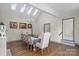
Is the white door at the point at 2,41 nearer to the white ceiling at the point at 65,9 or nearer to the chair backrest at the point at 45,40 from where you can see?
the chair backrest at the point at 45,40

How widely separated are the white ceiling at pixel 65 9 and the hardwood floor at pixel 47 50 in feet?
1.80

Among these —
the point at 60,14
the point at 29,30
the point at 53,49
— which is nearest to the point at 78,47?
the point at 53,49

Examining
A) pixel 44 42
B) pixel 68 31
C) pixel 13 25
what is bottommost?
pixel 44 42

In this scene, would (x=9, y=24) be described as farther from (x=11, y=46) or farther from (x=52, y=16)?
(x=52, y=16)

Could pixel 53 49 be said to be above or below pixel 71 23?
below

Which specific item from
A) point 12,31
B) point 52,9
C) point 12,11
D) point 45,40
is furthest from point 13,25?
point 52,9

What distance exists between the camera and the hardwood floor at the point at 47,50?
5.06 ft

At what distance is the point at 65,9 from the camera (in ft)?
5.10

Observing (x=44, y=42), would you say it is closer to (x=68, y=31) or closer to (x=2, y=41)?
(x=68, y=31)

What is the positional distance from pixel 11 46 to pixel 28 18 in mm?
564

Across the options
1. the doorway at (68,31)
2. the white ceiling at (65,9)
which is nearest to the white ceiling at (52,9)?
the white ceiling at (65,9)

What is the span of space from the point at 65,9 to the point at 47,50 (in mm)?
786

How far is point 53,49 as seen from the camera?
1.59 meters

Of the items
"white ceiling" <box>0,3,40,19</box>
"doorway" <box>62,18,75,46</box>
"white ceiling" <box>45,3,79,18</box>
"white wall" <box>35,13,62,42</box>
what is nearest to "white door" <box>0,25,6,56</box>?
"white ceiling" <box>0,3,40,19</box>
